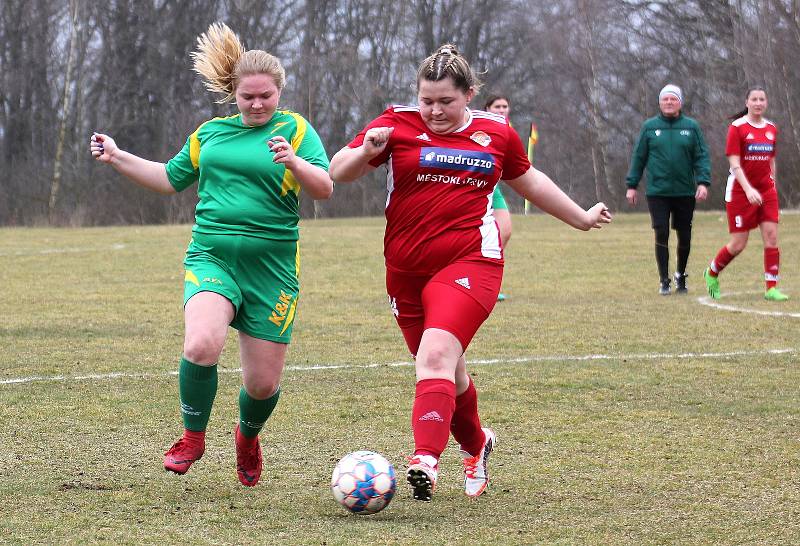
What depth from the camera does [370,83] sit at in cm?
4928

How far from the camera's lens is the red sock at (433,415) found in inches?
176

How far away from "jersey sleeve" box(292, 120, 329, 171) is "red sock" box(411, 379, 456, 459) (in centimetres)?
104

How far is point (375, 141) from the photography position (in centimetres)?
477

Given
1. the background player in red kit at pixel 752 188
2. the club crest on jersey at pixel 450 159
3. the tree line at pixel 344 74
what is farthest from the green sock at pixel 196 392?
the tree line at pixel 344 74

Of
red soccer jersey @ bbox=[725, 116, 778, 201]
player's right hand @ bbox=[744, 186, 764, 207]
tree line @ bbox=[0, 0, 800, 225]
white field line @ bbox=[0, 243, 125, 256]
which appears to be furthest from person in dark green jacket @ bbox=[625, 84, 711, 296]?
tree line @ bbox=[0, 0, 800, 225]

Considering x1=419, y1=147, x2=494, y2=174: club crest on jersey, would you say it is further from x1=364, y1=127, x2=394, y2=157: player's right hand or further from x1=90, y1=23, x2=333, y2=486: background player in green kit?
x1=90, y1=23, x2=333, y2=486: background player in green kit

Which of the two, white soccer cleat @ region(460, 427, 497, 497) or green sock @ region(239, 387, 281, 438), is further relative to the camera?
green sock @ region(239, 387, 281, 438)

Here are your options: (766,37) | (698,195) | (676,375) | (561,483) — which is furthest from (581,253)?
(766,37)

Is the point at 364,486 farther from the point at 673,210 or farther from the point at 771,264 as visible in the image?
the point at 673,210

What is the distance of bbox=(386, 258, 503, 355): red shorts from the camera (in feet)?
15.5

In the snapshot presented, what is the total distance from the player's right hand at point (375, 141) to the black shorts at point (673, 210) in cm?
925

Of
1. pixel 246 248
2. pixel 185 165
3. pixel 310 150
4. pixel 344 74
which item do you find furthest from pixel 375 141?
pixel 344 74

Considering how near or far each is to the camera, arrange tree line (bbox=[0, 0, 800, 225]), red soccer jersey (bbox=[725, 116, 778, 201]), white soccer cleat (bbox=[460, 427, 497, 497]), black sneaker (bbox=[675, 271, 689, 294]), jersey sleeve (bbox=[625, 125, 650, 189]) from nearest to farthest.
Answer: white soccer cleat (bbox=[460, 427, 497, 497]) → red soccer jersey (bbox=[725, 116, 778, 201]) → jersey sleeve (bbox=[625, 125, 650, 189]) → black sneaker (bbox=[675, 271, 689, 294]) → tree line (bbox=[0, 0, 800, 225])

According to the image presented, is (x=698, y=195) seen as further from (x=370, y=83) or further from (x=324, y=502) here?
(x=370, y=83)
